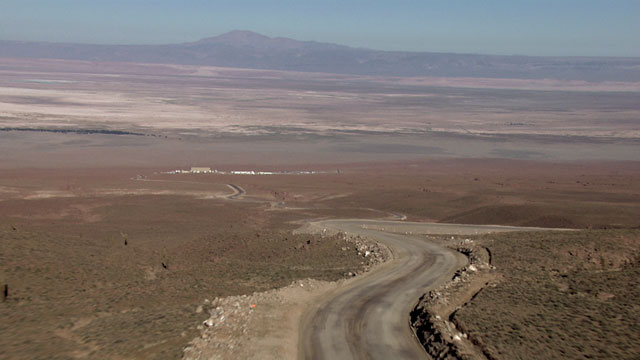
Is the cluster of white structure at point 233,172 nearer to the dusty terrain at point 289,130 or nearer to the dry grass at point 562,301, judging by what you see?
the dusty terrain at point 289,130

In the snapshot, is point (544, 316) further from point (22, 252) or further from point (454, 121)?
point (454, 121)

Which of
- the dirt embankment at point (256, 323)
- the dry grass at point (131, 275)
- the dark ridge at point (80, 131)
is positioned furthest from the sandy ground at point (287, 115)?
the dirt embankment at point (256, 323)

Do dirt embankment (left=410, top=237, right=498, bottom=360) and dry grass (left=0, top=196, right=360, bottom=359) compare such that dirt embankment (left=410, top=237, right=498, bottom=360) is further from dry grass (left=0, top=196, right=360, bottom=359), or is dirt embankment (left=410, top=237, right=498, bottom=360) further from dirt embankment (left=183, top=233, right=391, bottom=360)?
dry grass (left=0, top=196, right=360, bottom=359)

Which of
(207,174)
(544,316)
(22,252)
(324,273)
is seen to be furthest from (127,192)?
(544,316)

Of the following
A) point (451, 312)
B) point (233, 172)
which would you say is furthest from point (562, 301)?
point (233, 172)

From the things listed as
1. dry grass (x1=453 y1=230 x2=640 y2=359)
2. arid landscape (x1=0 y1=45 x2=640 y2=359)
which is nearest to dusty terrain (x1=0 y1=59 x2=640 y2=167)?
arid landscape (x1=0 y1=45 x2=640 y2=359)
